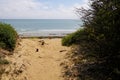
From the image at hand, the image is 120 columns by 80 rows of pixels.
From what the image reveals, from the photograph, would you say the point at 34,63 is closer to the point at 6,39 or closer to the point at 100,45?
the point at 6,39

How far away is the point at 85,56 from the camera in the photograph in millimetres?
12898

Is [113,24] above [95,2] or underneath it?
underneath

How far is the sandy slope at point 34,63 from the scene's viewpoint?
468 inches

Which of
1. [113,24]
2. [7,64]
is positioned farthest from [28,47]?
[113,24]

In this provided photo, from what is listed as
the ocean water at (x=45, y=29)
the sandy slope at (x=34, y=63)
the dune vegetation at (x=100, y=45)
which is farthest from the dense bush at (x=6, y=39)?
the dune vegetation at (x=100, y=45)

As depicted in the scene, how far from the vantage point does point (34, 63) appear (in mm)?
13734

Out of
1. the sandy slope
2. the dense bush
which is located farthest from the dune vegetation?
the dense bush

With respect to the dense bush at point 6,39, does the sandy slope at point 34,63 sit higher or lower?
lower

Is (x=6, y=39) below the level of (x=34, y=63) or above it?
above

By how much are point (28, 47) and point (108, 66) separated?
6.72 metres

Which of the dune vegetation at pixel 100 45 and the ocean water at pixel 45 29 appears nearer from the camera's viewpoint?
the dune vegetation at pixel 100 45

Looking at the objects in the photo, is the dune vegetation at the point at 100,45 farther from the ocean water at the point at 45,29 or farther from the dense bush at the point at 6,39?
the dense bush at the point at 6,39

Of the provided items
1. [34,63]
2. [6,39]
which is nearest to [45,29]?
[6,39]

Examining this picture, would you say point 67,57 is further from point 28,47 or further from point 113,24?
point 113,24
